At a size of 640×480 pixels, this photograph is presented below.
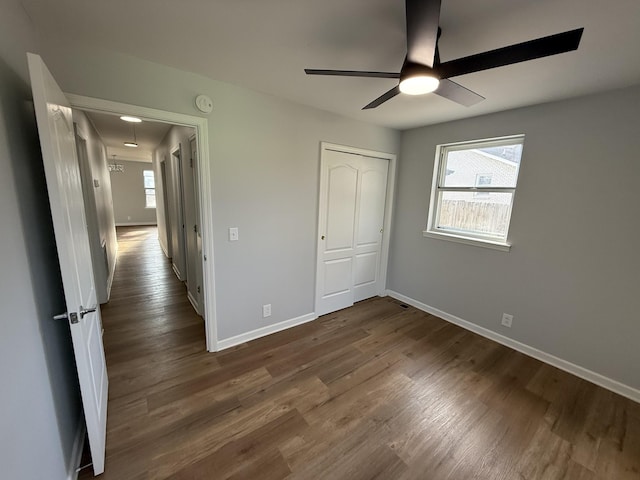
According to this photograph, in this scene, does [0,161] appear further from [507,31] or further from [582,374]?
[582,374]

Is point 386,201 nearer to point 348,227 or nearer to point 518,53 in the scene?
point 348,227

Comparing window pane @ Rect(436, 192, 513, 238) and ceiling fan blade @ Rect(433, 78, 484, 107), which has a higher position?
ceiling fan blade @ Rect(433, 78, 484, 107)

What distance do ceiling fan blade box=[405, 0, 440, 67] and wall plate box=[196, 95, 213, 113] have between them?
157 cm

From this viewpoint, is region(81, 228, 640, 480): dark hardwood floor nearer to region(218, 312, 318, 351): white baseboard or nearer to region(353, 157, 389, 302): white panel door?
region(218, 312, 318, 351): white baseboard

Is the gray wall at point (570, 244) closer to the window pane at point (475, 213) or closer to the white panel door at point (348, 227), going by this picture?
the window pane at point (475, 213)

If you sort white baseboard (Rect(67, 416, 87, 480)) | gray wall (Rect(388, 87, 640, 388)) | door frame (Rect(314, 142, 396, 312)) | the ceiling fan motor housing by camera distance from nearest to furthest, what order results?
the ceiling fan motor housing → white baseboard (Rect(67, 416, 87, 480)) → gray wall (Rect(388, 87, 640, 388)) → door frame (Rect(314, 142, 396, 312))

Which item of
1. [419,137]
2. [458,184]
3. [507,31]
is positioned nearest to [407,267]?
[458,184]

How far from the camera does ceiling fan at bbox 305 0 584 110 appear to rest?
959 millimetres

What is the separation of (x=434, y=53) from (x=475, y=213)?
2.24m

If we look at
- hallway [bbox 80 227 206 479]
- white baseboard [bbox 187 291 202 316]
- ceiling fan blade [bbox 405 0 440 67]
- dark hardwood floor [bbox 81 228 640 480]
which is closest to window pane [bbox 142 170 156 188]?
hallway [bbox 80 227 206 479]

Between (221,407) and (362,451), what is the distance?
1.01m

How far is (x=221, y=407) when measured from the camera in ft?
6.04

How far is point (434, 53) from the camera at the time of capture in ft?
3.80

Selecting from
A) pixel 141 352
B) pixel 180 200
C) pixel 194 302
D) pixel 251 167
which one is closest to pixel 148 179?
pixel 180 200
